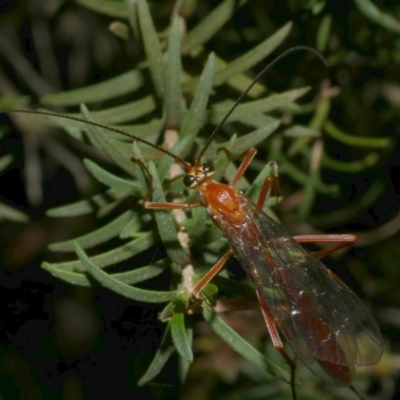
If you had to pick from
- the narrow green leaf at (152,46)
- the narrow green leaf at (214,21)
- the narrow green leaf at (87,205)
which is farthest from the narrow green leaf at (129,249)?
the narrow green leaf at (214,21)

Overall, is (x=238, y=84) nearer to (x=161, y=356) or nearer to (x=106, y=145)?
(x=106, y=145)

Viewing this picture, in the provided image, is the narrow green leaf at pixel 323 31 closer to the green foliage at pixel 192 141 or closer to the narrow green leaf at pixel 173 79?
the green foliage at pixel 192 141

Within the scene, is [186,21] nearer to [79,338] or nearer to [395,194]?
[395,194]

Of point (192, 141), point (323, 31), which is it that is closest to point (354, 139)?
point (323, 31)

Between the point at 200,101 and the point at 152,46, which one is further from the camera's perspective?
the point at 152,46

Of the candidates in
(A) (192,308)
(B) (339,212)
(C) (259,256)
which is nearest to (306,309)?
(C) (259,256)

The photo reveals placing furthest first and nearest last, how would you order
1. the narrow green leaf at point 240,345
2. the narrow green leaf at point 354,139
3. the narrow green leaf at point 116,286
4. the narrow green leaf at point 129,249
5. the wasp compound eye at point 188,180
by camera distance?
the narrow green leaf at point 354,139, the wasp compound eye at point 188,180, the narrow green leaf at point 129,249, the narrow green leaf at point 240,345, the narrow green leaf at point 116,286
